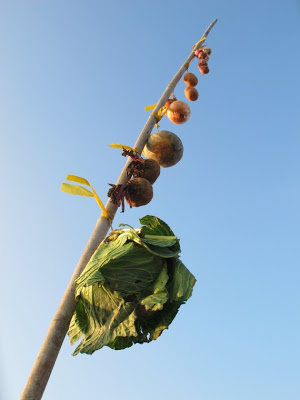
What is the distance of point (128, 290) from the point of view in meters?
2.82

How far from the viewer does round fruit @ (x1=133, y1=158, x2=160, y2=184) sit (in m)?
3.63

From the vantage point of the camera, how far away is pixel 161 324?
2852mm

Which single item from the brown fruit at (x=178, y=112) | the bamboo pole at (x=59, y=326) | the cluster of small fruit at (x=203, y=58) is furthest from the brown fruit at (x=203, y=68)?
the bamboo pole at (x=59, y=326)

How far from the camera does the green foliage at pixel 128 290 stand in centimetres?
272

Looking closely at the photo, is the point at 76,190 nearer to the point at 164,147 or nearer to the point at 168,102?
the point at 164,147

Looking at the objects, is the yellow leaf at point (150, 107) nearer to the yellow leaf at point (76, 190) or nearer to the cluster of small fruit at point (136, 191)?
the cluster of small fruit at point (136, 191)

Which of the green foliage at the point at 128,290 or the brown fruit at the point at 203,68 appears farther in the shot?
the brown fruit at the point at 203,68

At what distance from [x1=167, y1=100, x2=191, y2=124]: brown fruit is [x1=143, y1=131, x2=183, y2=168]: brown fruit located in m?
0.45

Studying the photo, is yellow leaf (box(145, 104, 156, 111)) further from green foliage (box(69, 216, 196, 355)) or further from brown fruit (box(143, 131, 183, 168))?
green foliage (box(69, 216, 196, 355))

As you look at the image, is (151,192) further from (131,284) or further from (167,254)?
(131,284)

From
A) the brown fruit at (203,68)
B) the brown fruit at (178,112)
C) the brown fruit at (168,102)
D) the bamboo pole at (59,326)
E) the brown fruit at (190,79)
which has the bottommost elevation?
the bamboo pole at (59,326)

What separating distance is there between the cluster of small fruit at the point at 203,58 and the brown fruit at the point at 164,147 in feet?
4.85

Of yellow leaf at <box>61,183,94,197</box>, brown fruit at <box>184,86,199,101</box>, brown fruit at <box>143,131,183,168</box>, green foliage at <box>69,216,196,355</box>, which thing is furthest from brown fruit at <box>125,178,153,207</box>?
brown fruit at <box>184,86,199,101</box>

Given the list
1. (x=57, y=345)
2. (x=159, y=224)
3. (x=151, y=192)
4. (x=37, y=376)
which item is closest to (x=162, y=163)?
(x=151, y=192)
